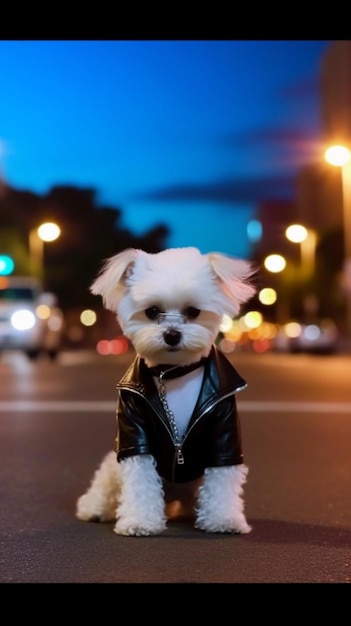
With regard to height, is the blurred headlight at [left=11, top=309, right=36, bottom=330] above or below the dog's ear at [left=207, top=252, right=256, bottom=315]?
above

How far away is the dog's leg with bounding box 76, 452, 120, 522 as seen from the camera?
5656 millimetres

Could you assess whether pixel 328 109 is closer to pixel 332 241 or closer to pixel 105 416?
pixel 332 241

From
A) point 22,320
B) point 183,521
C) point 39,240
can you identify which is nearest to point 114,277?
point 183,521

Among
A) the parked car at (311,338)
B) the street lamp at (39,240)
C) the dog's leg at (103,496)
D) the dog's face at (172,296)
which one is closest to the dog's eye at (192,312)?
the dog's face at (172,296)

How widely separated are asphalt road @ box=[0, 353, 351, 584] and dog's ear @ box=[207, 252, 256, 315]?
1.24 m

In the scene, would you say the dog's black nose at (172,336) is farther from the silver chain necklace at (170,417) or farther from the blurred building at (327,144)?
the blurred building at (327,144)

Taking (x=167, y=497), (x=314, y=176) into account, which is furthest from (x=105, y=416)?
(x=314, y=176)

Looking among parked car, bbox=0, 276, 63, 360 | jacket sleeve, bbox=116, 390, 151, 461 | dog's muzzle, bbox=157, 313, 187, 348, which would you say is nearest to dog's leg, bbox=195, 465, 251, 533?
jacket sleeve, bbox=116, 390, 151, 461

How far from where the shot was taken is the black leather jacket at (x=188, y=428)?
5309 millimetres

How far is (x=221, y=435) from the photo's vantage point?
5.34m

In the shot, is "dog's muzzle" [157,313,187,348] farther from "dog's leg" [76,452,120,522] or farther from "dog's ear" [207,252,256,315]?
"dog's leg" [76,452,120,522]

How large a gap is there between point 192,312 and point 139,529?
1.16 meters

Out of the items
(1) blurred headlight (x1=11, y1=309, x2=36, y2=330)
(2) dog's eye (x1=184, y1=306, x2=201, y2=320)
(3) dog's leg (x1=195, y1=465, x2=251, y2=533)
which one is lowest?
(3) dog's leg (x1=195, y1=465, x2=251, y2=533)
